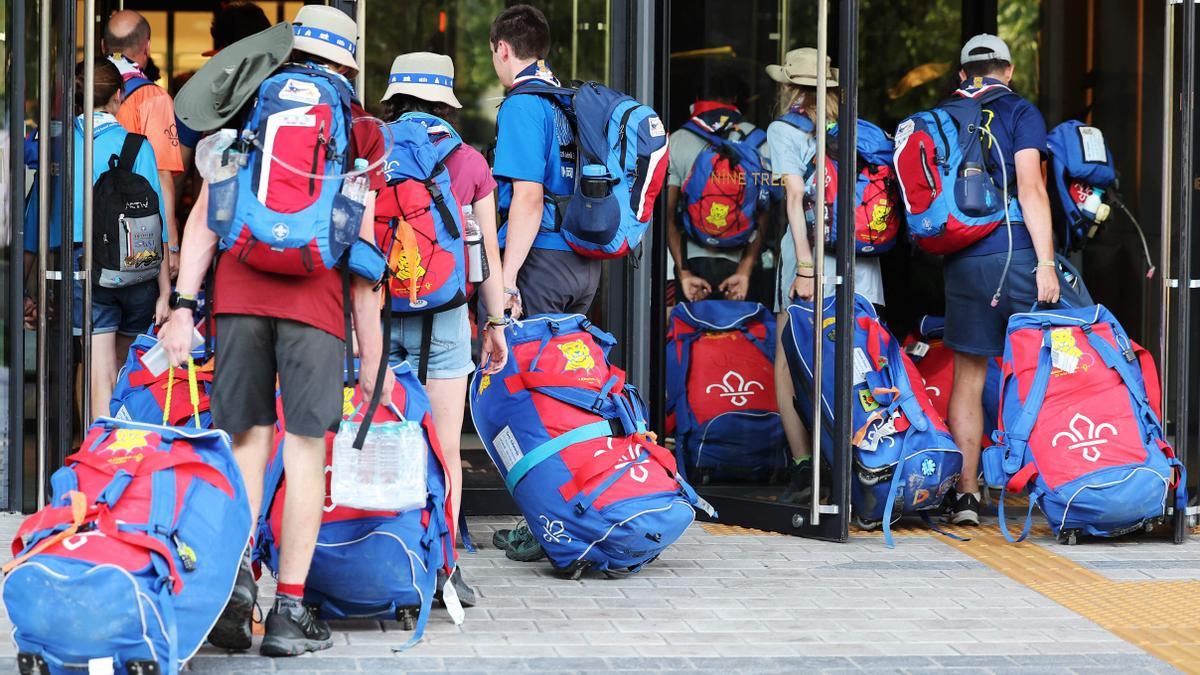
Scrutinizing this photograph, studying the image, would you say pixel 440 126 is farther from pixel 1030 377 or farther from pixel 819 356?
pixel 1030 377

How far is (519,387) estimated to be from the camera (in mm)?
5695

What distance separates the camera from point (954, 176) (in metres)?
6.66

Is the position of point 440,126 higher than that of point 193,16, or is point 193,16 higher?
point 193,16

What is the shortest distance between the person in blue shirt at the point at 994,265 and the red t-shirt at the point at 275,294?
3112mm

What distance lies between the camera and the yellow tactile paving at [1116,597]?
4.89 metres

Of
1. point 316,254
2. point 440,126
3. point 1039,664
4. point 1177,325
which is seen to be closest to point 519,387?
point 440,126

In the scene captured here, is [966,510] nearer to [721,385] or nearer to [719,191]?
[721,385]

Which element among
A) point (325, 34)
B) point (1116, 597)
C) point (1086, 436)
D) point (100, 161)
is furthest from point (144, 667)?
point (1086, 436)

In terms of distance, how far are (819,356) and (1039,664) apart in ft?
6.80

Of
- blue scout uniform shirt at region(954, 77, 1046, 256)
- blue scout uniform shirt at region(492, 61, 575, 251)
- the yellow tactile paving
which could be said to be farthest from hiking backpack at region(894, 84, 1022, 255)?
blue scout uniform shirt at region(492, 61, 575, 251)

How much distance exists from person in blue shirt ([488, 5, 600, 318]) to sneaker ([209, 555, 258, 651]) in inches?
60.8

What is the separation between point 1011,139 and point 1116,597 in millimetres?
1993

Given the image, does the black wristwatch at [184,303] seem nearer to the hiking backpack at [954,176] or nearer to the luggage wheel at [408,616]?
the luggage wheel at [408,616]

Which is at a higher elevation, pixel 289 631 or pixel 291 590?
pixel 291 590
